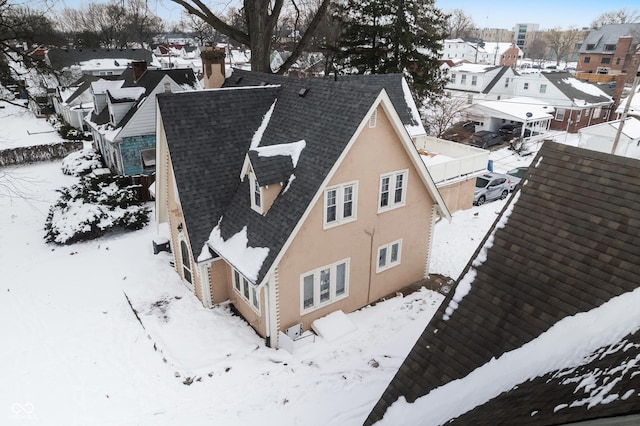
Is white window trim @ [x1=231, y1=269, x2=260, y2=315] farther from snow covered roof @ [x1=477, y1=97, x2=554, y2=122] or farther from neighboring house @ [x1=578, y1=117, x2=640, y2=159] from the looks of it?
snow covered roof @ [x1=477, y1=97, x2=554, y2=122]

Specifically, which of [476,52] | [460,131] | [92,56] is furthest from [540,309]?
[476,52]

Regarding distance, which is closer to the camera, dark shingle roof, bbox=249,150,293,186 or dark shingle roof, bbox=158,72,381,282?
dark shingle roof, bbox=249,150,293,186

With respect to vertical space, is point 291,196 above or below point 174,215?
above

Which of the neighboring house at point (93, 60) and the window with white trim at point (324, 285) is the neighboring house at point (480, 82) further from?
the neighboring house at point (93, 60)

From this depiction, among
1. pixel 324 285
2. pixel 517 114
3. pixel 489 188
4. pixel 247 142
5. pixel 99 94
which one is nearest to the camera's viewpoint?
pixel 324 285

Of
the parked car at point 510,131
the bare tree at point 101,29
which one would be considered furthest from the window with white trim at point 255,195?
the bare tree at point 101,29

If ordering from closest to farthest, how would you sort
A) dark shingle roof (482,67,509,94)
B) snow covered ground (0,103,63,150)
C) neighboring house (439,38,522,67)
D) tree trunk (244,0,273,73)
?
tree trunk (244,0,273,73), snow covered ground (0,103,63,150), dark shingle roof (482,67,509,94), neighboring house (439,38,522,67)

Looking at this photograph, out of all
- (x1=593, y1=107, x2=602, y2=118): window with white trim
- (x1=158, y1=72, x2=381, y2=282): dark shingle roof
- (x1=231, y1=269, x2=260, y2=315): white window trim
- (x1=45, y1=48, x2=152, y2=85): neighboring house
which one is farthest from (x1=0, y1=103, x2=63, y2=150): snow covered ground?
(x1=593, y1=107, x2=602, y2=118): window with white trim

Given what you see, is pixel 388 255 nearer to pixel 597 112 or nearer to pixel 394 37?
pixel 394 37
